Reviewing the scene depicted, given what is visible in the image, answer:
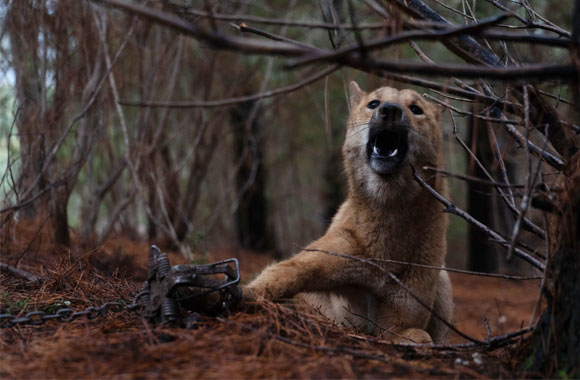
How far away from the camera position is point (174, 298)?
2742mm

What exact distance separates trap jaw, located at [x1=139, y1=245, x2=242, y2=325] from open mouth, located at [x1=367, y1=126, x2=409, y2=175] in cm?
162

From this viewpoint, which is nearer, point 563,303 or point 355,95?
point 563,303

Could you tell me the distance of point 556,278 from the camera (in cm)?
249

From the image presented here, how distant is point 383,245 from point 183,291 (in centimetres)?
177

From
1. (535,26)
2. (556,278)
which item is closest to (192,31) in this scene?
(556,278)

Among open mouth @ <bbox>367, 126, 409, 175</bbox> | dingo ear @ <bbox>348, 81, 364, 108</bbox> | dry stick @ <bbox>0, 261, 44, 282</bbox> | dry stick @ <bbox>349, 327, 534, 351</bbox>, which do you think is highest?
dingo ear @ <bbox>348, 81, 364, 108</bbox>

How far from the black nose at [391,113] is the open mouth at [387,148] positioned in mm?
76

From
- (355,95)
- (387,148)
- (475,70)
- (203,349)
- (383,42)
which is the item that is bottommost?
(203,349)

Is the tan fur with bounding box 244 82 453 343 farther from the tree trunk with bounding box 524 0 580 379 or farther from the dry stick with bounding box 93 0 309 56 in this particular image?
the dry stick with bounding box 93 0 309 56

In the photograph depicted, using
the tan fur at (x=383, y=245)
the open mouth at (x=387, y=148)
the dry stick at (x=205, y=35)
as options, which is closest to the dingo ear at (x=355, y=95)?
the tan fur at (x=383, y=245)

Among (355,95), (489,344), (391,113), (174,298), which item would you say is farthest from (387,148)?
(174,298)

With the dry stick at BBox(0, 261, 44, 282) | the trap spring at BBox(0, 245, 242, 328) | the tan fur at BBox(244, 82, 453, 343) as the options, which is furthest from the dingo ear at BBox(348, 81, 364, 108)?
the dry stick at BBox(0, 261, 44, 282)

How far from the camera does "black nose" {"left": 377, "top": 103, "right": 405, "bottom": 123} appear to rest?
13.4ft

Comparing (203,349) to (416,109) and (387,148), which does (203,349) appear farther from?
(416,109)
